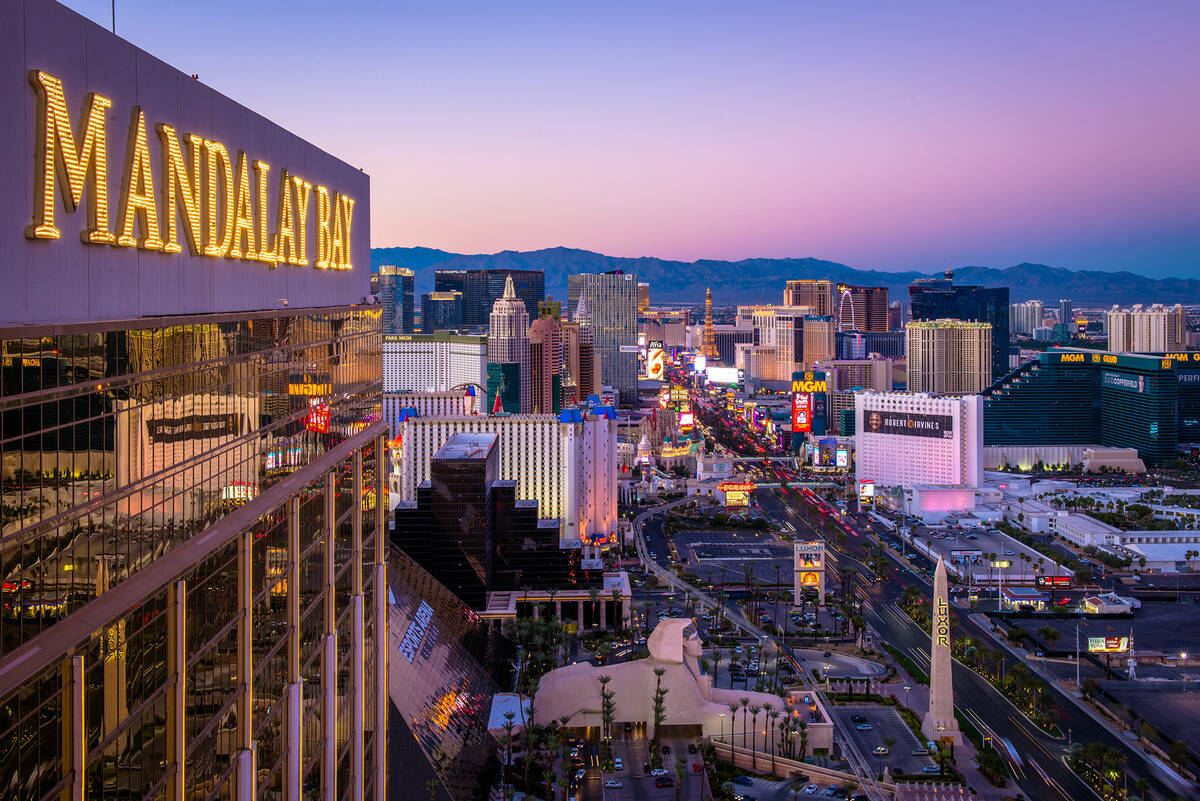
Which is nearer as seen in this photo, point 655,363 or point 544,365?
point 544,365

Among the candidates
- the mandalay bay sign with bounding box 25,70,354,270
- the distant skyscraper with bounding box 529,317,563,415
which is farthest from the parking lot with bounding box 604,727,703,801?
the distant skyscraper with bounding box 529,317,563,415

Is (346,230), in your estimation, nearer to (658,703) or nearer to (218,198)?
(218,198)

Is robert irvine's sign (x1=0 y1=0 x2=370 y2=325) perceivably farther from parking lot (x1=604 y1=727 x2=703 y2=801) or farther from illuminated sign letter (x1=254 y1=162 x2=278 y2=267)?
parking lot (x1=604 y1=727 x2=703 y2=801)

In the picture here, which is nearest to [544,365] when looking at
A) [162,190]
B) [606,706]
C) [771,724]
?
[606,706]

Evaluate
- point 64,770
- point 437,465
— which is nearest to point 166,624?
point 64,770

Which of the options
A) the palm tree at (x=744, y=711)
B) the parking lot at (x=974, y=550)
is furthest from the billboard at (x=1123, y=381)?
the palm tree at (x=744, y=711)
